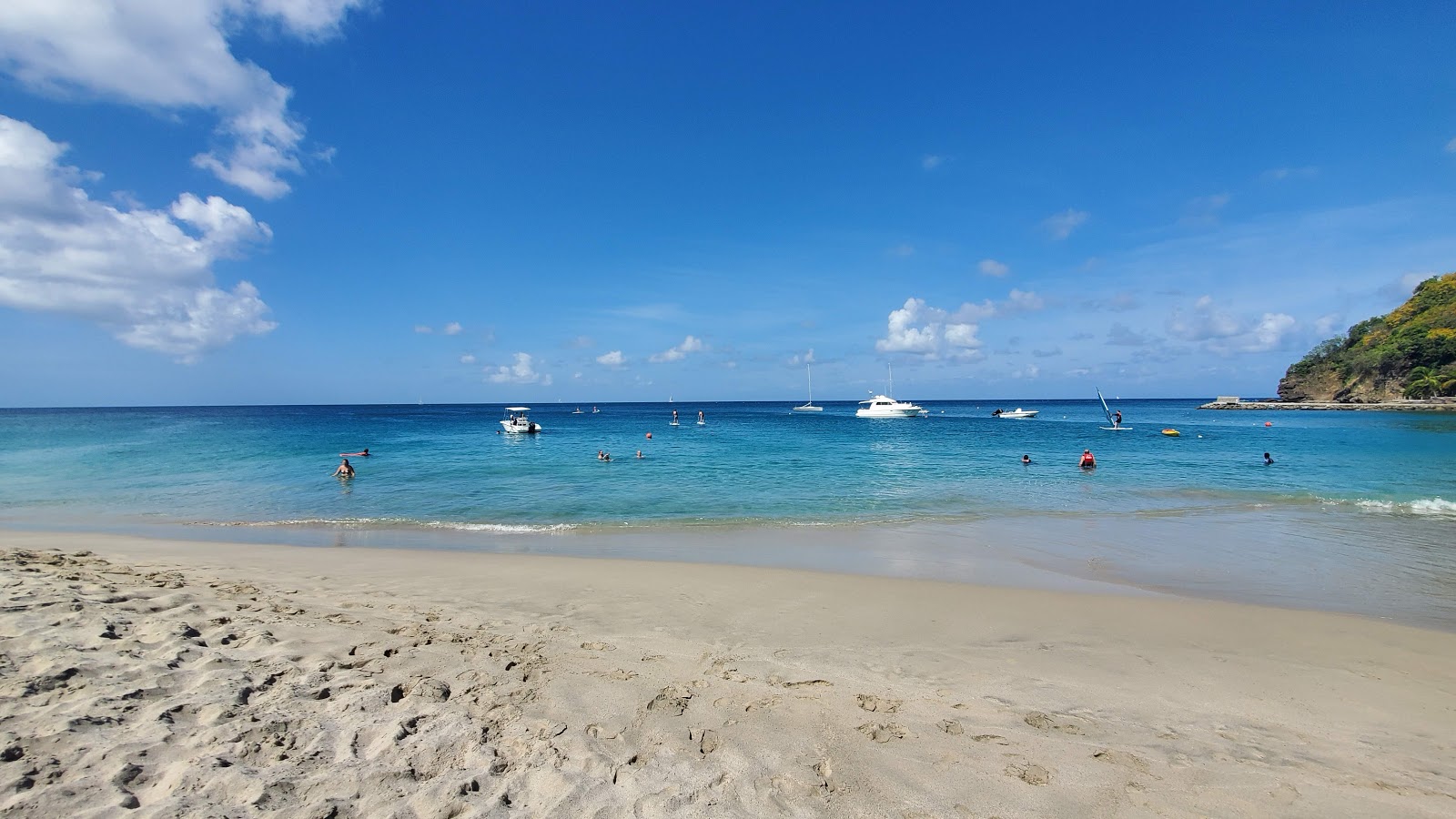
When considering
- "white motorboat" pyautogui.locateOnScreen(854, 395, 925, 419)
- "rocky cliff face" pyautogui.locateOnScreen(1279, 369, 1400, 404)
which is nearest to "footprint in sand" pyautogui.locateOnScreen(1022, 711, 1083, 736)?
"white motorboat" pyautogui.locateOnScreen(854, 395, 925, 419)

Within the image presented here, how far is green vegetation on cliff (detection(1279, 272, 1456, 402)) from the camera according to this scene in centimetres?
8156

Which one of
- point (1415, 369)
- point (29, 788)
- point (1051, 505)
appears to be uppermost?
point (1415, 369)

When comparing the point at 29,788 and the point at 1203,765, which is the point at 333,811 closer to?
the point at 29,788

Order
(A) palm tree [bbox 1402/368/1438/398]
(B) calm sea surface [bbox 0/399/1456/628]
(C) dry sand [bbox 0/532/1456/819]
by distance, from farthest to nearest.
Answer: (A) palm tree [bbox 1402/368/1438/398]
(B) calm sea surface [bbox 0/399/1456/628]
(C) dry sand [bbox 0/532/1456/819]

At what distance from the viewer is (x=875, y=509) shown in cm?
1819

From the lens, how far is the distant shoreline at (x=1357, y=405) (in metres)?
74.6

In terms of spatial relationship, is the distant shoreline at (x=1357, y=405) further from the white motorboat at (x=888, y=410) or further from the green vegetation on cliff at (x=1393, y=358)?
the white motorboat at (x=888, y=410)

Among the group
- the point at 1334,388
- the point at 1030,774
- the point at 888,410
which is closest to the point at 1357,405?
the point at 1334,388

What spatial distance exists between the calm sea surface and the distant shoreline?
185 feet

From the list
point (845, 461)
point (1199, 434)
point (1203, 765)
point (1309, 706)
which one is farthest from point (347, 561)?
point (1199, 434)

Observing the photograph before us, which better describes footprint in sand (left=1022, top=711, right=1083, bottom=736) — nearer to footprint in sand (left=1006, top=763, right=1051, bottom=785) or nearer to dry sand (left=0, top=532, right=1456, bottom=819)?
dry sand (left=0, top=532, right=1456, bottom=819)

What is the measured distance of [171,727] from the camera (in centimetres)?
421

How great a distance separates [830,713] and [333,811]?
11.7ft

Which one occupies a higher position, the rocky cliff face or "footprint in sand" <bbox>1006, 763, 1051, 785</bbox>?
the rocky cliff face
